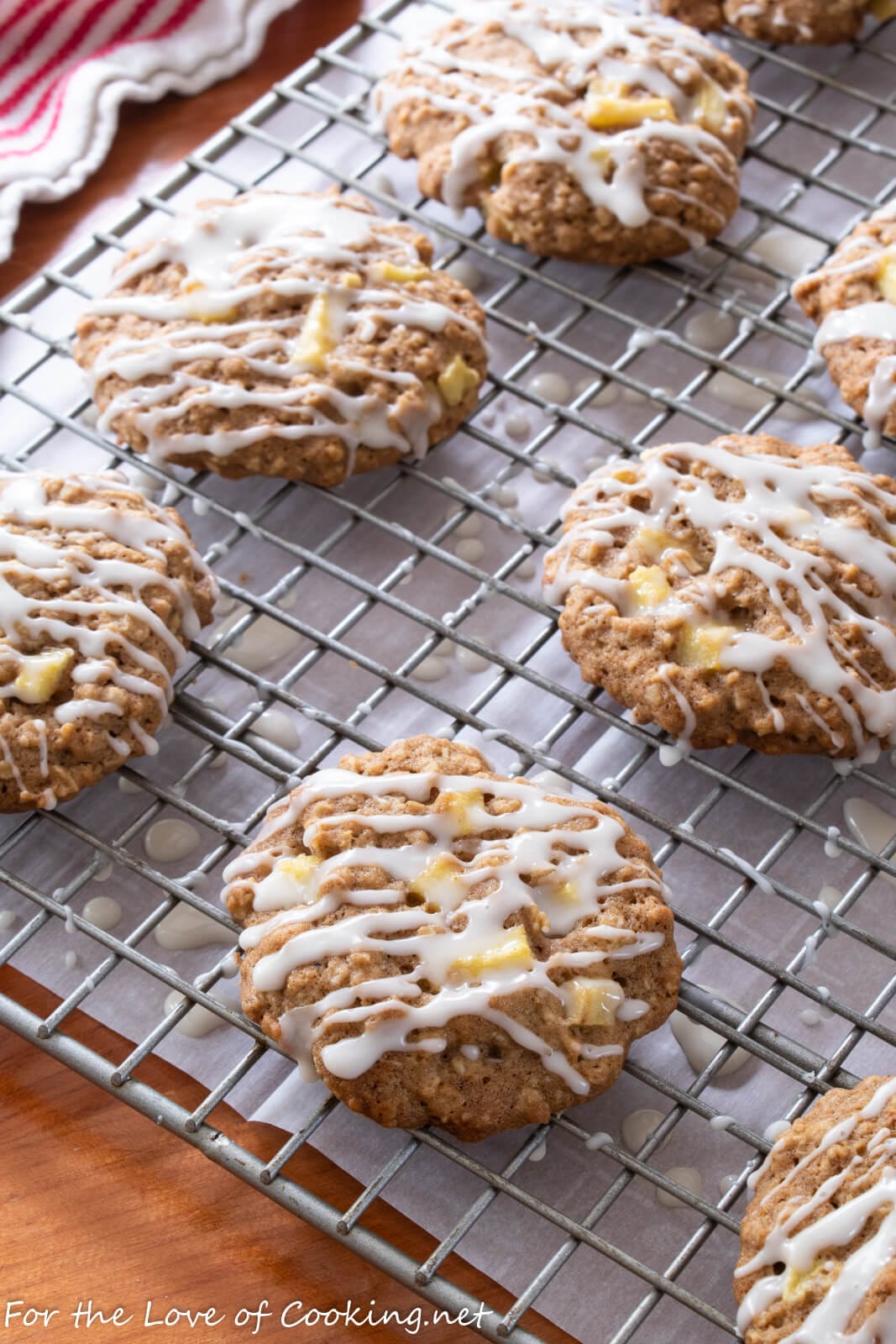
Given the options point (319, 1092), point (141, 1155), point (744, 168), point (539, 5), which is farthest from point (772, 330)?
point (141, 1155)

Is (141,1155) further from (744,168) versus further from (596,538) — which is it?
(744,168)

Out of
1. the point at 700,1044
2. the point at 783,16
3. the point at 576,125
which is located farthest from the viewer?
the point at 783,16

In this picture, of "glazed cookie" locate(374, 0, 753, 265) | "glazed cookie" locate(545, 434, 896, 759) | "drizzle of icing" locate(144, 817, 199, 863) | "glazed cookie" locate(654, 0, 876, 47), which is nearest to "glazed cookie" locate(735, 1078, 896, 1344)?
"glazed cookie" locate(545, 434, 896, 759)

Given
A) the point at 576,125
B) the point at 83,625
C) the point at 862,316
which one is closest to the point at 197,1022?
the point at 83,625

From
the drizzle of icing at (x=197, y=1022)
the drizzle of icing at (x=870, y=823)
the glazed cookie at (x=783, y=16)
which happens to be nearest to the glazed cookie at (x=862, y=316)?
the glazed cookie at (x=783, y=16)

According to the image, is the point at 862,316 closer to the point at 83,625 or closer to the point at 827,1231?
the point at 83,625
